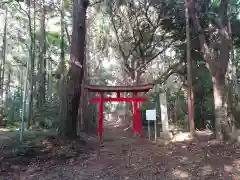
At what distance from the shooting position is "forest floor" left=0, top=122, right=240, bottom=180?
564 centimetres

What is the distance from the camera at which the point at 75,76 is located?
7.80 metres

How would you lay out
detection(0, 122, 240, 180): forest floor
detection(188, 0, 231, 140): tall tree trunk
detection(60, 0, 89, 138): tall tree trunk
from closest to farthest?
detection(0, 122, 240, 180): forest floor → detection(60, 0, 89, 138): tall tree trunk → detection(188, 0, 231, 140): tall tree trunk

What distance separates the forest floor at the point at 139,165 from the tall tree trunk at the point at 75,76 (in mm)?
914

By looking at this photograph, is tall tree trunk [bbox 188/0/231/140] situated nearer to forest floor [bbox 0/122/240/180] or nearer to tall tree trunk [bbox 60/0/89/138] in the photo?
forest floor [bbox 0/122/240/180]

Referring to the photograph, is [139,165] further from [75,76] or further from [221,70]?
[221,70]

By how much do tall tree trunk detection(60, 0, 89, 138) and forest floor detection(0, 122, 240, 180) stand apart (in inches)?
36.0

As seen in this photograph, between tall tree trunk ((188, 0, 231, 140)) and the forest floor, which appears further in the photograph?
tall tree trunk ((188, 0, 231, 140))

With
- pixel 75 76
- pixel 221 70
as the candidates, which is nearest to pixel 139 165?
pixel 75 76

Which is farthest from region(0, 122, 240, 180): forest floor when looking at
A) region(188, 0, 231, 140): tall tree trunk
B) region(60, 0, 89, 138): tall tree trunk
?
region(60, 0, 89, 138): tall tree trunk

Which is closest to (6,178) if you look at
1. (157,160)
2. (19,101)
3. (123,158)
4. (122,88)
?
(123,158)

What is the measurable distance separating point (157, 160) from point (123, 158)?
979mm

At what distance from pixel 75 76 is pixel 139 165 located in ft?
10.9

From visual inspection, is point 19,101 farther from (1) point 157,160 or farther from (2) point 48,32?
(1) point 157,160

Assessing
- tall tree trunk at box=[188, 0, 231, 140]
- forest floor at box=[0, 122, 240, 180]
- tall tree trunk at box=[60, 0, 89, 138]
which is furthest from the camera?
tall tree trunk at box=[188, 0, 231, 140]
